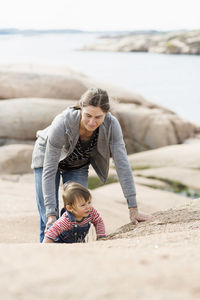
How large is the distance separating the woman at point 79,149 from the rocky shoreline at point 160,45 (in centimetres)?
5246

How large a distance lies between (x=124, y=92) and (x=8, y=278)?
40.3 feet

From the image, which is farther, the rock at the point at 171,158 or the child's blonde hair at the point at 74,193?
the rock at the point at 171,158

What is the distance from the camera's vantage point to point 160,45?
5925cm

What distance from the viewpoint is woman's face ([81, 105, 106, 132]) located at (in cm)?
341

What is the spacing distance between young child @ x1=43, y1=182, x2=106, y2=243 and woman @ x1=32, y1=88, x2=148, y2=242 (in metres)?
0.15

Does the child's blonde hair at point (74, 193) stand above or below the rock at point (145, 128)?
above

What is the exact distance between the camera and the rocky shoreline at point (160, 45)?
5478cm

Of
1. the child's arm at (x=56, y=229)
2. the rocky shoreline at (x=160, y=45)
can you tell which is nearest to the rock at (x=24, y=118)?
the child's arm at (x=56, y=229)

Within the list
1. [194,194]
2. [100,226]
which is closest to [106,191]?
[194,194]

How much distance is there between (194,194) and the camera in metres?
9.31

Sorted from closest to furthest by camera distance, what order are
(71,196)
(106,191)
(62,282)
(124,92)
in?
(62,282) < (71,196) < (106,191) < (124,92)

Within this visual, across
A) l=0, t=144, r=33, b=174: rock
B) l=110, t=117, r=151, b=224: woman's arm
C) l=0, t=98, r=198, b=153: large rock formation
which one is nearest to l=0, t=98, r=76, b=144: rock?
l=0, t=98, r=198, b=153: large rock formation

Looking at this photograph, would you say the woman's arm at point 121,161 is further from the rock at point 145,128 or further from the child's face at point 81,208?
the rock at point 145,128

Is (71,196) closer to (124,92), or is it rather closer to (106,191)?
(106,191)
